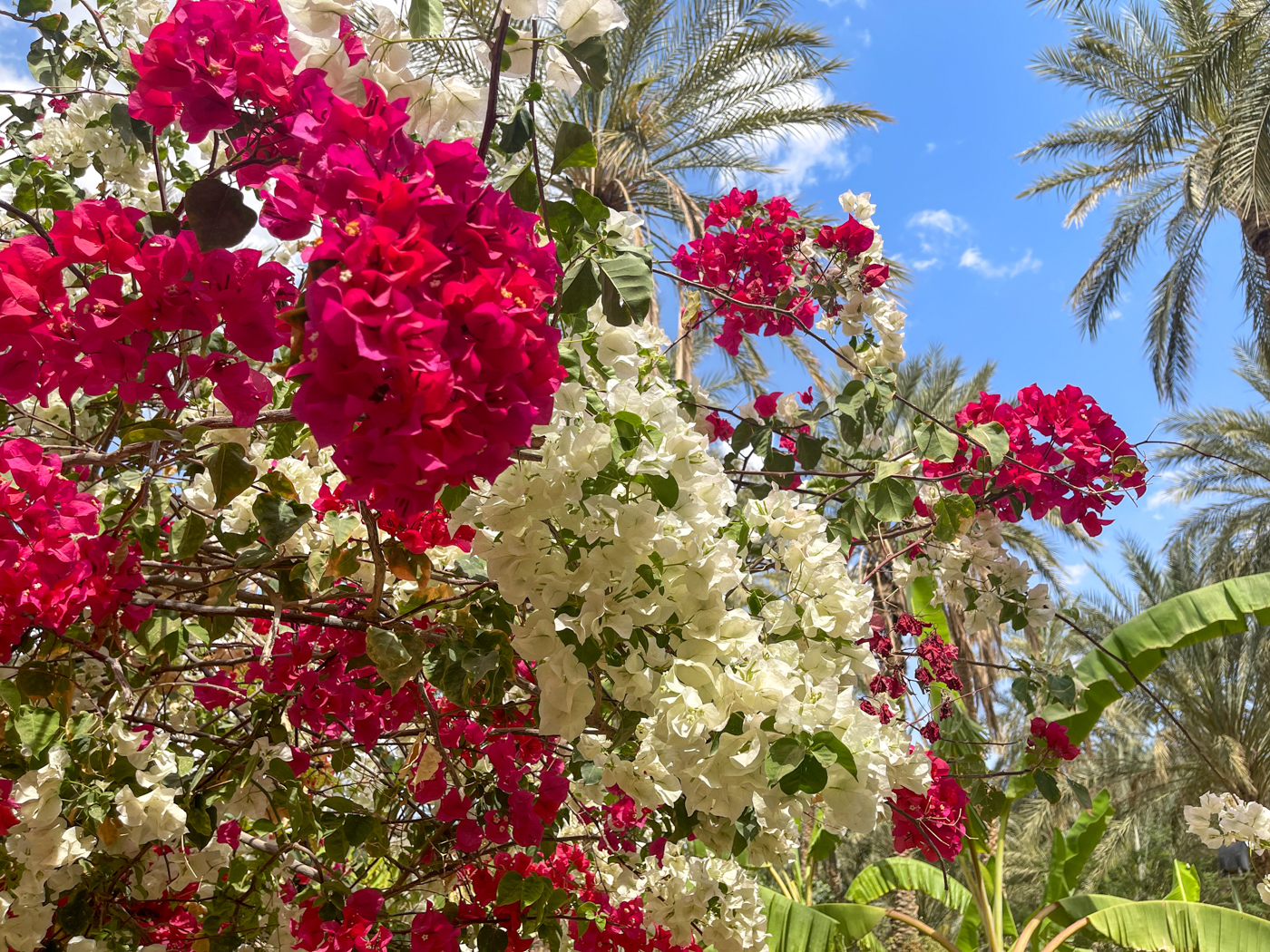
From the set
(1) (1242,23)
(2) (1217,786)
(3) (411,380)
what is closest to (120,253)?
(3) (411,380)

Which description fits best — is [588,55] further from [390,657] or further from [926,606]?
[926,606]

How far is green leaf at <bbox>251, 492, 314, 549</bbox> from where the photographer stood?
154 centimetres

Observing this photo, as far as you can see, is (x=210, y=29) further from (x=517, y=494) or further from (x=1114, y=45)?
(x=1114, y=45)

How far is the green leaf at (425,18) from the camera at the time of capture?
3.44 feet

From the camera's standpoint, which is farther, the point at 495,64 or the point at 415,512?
the point at 495,64

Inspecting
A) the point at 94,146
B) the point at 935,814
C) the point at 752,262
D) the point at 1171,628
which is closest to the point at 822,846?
the point at 1171,628

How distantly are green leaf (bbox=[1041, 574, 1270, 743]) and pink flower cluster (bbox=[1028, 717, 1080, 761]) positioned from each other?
2.08 m

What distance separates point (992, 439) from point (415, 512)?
81.9 inches

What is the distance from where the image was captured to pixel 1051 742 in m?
3.06

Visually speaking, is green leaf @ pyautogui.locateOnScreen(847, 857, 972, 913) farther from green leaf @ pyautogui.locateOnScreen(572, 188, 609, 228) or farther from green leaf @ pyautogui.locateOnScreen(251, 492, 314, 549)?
green leaf @ pyautogui.locateOnScreen(572, 188, 609, 228)

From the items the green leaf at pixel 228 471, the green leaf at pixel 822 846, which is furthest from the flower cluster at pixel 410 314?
the green leaf at pixel 822 846

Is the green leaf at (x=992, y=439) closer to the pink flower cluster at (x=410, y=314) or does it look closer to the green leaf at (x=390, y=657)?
the green leaf at (x=390, y=657)

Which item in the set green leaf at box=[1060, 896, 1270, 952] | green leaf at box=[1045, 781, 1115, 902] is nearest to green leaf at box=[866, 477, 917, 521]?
green leaf at box=[1060, 896, 1270, 952]

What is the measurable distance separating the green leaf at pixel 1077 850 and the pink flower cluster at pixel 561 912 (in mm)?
4171
